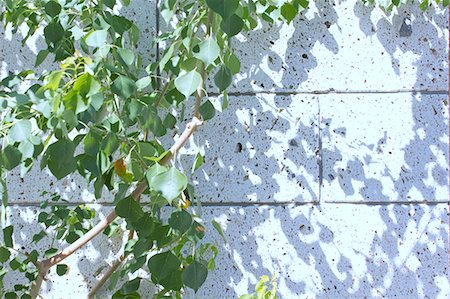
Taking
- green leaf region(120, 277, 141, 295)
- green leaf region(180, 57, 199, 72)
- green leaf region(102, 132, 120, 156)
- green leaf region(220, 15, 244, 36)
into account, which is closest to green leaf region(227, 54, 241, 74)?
green leaf region(180, 57, 199, 72)

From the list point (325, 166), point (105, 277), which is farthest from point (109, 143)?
point (325, 166)

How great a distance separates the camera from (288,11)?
2.42 meters

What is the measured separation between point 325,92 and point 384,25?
0.29m

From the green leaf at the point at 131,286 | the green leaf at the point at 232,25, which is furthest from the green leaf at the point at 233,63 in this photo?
the green leaf at the point at 131,286

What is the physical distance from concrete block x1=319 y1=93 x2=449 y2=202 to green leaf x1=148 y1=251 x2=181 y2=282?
0.71 meters

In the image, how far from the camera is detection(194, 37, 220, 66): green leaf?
185 cm

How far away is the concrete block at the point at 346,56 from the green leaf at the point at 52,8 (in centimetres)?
73

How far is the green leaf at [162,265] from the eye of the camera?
2.04 meters

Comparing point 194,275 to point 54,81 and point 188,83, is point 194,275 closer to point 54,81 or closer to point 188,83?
point 188,83

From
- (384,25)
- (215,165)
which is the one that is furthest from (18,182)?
(384,25)

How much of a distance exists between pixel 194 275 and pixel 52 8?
756 millimetres

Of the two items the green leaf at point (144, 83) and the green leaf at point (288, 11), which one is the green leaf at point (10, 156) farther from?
the green leaf at point (288, 11)

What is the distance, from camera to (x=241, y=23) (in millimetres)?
1838

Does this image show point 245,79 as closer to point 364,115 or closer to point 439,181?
point 364,115
